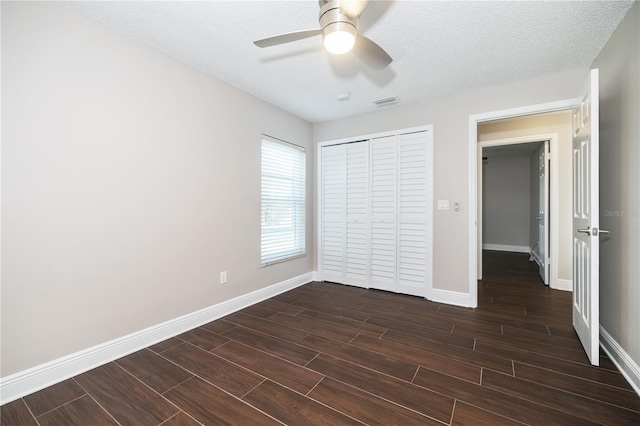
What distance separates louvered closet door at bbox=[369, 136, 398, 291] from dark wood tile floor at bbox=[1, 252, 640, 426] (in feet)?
2.87

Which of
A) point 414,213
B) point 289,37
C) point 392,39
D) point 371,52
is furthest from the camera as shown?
point 414,213

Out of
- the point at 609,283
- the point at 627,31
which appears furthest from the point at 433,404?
the point at 627,31

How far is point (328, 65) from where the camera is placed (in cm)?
253

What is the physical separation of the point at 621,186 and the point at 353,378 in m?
2.27

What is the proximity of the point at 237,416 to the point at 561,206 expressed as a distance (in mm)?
4571

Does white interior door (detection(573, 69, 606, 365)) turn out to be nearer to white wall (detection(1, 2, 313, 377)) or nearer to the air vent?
the air vent

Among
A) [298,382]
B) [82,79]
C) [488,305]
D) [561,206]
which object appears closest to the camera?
[298,382]

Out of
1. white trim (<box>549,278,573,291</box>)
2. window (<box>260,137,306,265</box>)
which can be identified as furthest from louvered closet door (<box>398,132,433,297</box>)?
white trim (<box>549,278,573,291</box>)

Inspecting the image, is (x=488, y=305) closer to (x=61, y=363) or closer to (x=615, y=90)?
(x=615, y=90)

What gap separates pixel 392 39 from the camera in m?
2.14

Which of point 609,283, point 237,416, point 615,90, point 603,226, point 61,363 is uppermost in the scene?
point 615,90

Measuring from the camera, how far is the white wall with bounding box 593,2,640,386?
174 cm

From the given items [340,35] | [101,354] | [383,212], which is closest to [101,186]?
[101,354]

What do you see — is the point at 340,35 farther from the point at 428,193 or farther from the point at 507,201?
the point at 507,201
